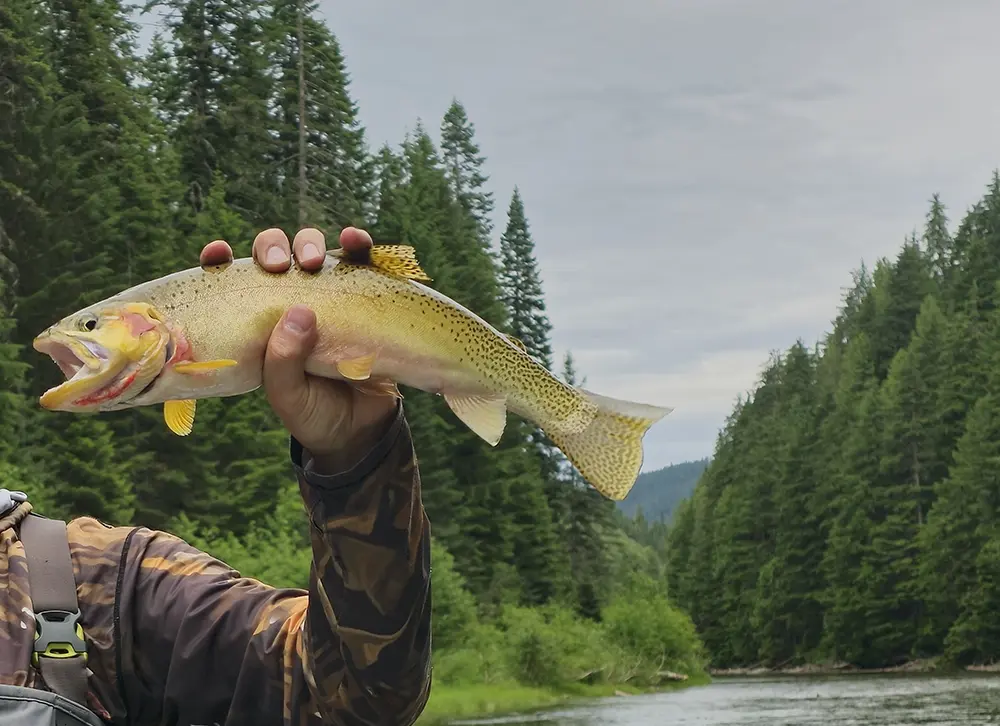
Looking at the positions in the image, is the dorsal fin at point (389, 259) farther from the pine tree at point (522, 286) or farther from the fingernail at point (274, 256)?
the pine tree at point (522, 286)

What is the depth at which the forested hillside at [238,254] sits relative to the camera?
3197cm

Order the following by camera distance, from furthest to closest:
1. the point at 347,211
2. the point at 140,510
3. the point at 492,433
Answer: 1. the point at 347,211
2. the point at 140,510
3. the point at 492,433

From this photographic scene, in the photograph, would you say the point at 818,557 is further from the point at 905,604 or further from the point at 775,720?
the point at 775,720

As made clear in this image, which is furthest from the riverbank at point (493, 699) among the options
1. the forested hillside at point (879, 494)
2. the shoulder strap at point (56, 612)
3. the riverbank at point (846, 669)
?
the shoulder strap at point (56, 612)

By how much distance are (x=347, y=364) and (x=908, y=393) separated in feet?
251

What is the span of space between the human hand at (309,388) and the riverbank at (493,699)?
28567 millimetres

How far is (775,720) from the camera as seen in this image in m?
31.8

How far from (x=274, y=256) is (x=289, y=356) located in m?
0.25

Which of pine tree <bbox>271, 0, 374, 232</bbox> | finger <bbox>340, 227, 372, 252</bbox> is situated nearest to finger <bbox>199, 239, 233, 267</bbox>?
finger <bbox>340, 227, 372, 252</bbox>

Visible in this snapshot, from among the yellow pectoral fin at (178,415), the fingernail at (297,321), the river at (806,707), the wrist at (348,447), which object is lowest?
the river at (806,707)

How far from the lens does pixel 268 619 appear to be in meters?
3.21

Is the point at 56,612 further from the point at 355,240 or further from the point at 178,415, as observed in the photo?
the point at 355,240

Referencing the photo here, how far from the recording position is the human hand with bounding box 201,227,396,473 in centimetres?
284

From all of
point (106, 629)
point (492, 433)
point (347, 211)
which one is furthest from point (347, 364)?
point (347, 211)
